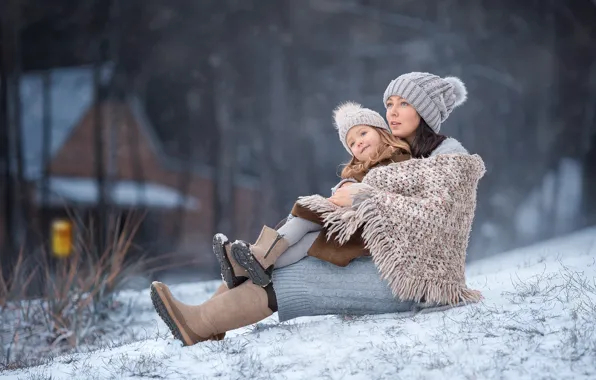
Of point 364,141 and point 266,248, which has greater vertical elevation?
point 364,141

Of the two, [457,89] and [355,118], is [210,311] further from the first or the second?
[457,89]

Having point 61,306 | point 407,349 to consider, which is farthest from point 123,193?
point 407,349

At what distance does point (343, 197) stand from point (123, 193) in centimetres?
1112

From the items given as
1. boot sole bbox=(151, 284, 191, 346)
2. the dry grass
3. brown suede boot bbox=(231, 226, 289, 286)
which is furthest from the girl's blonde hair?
the dry grass

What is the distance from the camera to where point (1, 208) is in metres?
12.4

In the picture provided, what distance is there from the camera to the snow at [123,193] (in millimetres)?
13244

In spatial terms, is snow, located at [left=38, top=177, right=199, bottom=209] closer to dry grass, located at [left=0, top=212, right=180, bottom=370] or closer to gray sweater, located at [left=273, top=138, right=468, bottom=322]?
dry grass, located at [left=0, top=212, right=180, bottom=370]

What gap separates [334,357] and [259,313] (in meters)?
0.59

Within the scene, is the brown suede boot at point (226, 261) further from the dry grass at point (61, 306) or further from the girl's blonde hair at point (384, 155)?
the dry grass at point (61, 306)

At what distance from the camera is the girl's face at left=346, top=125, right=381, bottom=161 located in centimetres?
370

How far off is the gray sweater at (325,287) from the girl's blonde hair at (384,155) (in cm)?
45

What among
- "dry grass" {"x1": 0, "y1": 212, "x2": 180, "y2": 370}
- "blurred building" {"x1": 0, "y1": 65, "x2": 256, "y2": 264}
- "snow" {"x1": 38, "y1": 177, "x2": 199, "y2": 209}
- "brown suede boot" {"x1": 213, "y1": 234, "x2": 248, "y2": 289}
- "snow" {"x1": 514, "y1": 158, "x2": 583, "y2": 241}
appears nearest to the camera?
"brown suede boot" {"x1": 213, "y1": 234, "x2": 248, "y2": 289}

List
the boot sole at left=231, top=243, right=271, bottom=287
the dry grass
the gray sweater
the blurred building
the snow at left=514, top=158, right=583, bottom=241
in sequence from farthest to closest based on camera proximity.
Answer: the snow at left=514, top=158, right=583, bottom=241, the blurred building, the dry grass, the gray sweater, the boot sole at left=231, top=243, right=271, bottom=287

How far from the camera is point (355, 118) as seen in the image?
3.73 m
